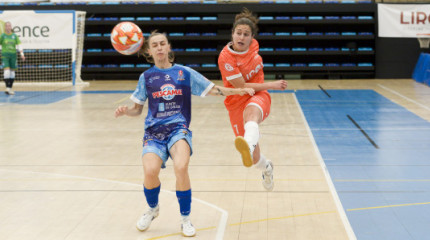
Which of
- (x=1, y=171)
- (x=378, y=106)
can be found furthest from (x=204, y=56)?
(x=1, y=171)

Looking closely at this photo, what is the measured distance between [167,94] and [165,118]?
0.64 feet

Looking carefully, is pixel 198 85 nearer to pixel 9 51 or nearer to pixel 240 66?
pixel 240 66

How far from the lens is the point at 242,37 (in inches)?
221

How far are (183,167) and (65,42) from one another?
51.4 feet

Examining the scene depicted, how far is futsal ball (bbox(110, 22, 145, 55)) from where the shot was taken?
591 centimetres

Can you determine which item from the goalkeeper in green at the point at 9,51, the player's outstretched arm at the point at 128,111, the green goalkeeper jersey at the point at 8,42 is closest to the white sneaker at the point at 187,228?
the player's outstretched arm at the point at 128,111

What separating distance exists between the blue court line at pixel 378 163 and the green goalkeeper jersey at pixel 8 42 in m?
8.44

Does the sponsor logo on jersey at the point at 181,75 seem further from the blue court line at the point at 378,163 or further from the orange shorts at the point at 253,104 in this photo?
the blue court line at the point at 378,163

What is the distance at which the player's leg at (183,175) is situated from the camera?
471 cm

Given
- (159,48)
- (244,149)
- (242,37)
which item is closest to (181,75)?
(159,48)

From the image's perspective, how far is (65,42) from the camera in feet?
63.5

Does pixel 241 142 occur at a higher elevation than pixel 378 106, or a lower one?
higher

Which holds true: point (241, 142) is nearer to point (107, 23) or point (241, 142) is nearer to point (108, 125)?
point (108, 125)

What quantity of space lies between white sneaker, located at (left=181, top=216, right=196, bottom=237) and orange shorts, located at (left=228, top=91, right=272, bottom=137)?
1415 millimetres
